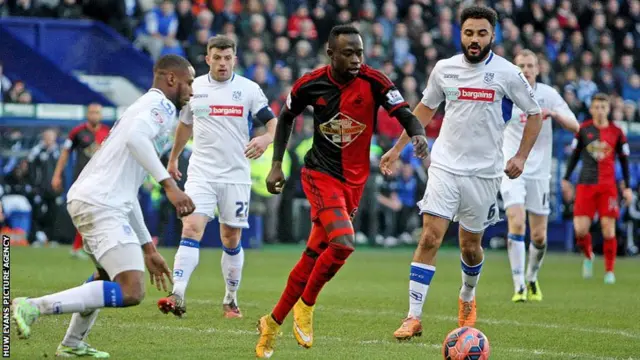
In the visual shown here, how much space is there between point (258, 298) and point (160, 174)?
591 cm

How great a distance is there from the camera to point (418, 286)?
1001 cm

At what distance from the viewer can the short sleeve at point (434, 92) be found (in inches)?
404

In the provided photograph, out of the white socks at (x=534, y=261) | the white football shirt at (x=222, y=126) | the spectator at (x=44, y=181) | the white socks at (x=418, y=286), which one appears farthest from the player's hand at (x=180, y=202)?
the spectator at (x=44, y=181)

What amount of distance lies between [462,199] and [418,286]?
0.80m

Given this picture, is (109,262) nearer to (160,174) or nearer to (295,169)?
(160,174)

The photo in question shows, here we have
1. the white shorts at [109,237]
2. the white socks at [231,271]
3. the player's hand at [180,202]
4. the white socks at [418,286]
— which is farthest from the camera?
the white socks at [231,271]

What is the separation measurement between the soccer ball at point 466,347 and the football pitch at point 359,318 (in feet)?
1.35

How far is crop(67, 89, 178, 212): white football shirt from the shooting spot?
307 inches

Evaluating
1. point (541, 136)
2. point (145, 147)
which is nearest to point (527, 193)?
point (541, 136)

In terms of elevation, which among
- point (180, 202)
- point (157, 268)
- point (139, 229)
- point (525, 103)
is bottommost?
point (157, 268)

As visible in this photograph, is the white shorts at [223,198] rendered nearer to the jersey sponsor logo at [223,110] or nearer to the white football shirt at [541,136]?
the jersey sponsor logo at [223,110]

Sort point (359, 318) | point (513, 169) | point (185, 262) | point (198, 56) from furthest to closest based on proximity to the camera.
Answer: point (198, 56) → point (359, 318) → point (185, 262) → point (513, 169)

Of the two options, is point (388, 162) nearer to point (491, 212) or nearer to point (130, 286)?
point (491, 212)

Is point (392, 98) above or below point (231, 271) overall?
above
